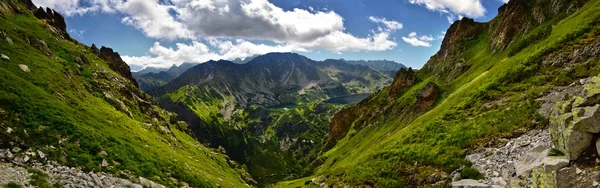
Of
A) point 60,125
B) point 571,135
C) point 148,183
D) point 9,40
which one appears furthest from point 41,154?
point 9,40

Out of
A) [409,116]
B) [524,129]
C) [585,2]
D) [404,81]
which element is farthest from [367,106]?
[524,129]

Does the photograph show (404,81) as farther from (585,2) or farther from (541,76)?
(541,76)

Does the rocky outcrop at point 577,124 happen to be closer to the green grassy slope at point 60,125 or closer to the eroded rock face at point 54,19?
the green grassy slope at point 60,125

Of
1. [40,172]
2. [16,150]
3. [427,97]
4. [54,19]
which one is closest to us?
[40,172]

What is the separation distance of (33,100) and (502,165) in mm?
43599

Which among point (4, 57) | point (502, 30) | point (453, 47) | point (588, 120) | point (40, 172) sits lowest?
point (40, 172)

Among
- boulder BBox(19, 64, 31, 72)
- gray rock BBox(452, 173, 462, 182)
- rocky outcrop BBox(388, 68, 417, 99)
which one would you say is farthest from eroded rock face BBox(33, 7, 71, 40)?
rocky outcrop BBox(388, 68, 417, 99)

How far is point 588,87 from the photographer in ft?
56.9

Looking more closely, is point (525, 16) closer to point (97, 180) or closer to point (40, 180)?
point (97, 180)

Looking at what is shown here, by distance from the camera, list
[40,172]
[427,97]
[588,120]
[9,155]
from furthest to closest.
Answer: [427,97] → [9,155] → [40,172] → [588,120]

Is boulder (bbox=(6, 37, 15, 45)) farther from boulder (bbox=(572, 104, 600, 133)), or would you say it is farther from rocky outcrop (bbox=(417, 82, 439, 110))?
rocky outcrop (bbox=(417, 82, 439, 110))

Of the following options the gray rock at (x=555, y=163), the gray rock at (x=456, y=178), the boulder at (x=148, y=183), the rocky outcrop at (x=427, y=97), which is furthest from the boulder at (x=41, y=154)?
the rocky outcrop at (x=427, y=97)

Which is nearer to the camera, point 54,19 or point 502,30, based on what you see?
point 502,30

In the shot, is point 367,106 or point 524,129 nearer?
point 524,129
